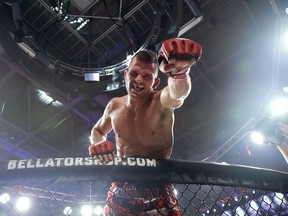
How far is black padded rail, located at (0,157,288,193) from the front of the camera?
94cm

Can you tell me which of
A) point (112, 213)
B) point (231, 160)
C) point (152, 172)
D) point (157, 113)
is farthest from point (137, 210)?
point (231, 160)

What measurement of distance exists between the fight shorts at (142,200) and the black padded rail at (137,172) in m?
0.29

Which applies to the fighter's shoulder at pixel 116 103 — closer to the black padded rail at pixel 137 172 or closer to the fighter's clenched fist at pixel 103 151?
the fighter's clenched fist at pixel 103 151

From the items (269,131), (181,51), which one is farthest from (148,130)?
(269,131)

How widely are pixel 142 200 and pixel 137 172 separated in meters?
0.42

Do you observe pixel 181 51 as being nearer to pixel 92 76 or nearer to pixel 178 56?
pixel 178 56

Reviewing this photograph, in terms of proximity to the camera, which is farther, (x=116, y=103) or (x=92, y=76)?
(x=92, y=76)

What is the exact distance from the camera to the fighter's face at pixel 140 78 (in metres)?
1.68

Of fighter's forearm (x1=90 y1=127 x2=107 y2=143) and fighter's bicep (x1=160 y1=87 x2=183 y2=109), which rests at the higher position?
fighter's forearm (x1=90 y1=127 x2=107 y2=143)

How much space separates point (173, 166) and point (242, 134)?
20.4 feet

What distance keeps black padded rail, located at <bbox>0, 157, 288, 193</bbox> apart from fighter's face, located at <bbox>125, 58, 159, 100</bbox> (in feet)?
2.38

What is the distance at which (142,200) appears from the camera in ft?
4.42

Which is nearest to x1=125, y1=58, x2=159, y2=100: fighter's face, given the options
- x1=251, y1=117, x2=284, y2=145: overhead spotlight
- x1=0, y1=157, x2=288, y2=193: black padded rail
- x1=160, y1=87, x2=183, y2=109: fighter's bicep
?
x1=160, y1=87, x2=183, y2=109: fighter's bicep

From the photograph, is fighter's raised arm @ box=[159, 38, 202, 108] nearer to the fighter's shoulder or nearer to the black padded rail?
the black padded rail
